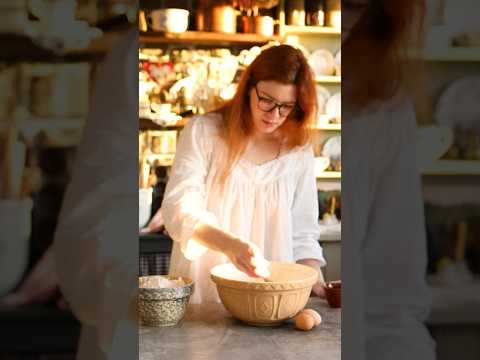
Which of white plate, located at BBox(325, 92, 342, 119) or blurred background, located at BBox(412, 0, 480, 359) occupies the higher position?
white plate, located at BBox(325, 92, 342, 119)

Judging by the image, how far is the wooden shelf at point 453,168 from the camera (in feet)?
2.59

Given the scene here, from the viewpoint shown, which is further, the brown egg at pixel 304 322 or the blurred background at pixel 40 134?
the brown egg at pixel 304 322

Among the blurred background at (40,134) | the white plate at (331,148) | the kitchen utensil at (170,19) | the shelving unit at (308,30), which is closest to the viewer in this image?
the blurred background at (40,134)

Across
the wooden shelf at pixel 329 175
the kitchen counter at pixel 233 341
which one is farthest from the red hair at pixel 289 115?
the wooden shelf at pixel 329 175

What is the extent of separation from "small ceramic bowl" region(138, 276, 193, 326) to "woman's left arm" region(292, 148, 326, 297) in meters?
0.60

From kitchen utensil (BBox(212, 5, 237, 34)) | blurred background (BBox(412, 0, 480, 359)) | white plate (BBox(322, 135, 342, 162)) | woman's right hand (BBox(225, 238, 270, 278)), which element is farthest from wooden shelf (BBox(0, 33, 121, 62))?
white plate (BBox(322, 135, 342, 162))

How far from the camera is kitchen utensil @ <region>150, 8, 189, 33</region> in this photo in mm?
2375

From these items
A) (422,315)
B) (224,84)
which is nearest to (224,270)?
(422,315)

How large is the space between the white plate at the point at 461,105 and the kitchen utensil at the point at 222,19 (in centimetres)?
183

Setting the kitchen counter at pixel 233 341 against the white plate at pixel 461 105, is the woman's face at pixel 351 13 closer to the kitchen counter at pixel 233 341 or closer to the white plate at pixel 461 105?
the white plate at pixel 461 105

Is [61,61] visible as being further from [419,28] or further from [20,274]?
[419,28]

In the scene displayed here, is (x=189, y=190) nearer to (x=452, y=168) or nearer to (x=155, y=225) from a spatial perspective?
(x=452, y=168)

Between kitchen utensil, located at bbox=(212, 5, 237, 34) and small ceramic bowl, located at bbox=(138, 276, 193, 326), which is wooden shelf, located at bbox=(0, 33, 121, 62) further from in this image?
kitchen utensil, located at bbox=(212, 5, 237, 34)

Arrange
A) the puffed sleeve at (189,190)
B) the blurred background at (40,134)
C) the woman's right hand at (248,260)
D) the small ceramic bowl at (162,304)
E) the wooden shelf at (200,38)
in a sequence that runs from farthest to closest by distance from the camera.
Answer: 1. the wooden shelf at (200,38)
2. the puffed sleeve at (189,190)
3. the woman's right hand at (248,260)
4. the small ceramic bowl at (162,304)
5. the blurred background at (40,134)
